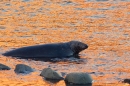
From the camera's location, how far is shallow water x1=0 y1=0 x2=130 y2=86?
18031mm

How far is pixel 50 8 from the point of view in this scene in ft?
119

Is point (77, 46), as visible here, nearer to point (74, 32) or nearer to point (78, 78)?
point (74, 32)

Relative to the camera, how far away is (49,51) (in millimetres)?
21000

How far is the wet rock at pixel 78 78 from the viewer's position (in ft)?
54.0

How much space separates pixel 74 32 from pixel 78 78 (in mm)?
9959

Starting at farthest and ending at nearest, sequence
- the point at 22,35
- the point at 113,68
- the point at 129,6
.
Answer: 1. the point at 129,6
2. the point at 22,35
3. the point at 113,68

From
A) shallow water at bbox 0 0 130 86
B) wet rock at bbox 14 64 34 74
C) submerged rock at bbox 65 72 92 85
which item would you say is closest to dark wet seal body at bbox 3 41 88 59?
shallow water at bbox 0 0 130 86

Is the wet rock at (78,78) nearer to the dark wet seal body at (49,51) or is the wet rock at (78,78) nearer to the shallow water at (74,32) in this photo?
the shallow water at (74,32)

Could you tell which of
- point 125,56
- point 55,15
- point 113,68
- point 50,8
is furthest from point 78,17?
point 113,68

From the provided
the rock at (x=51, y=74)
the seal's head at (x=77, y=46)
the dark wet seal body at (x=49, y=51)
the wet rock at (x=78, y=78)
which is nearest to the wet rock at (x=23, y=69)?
the rock at (x=51, y=74)

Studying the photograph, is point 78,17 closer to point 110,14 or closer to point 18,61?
point 110,14

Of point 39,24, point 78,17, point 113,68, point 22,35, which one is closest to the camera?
point 113,68

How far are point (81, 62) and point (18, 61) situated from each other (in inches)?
73.2

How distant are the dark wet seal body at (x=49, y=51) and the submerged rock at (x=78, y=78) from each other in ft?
13.7
